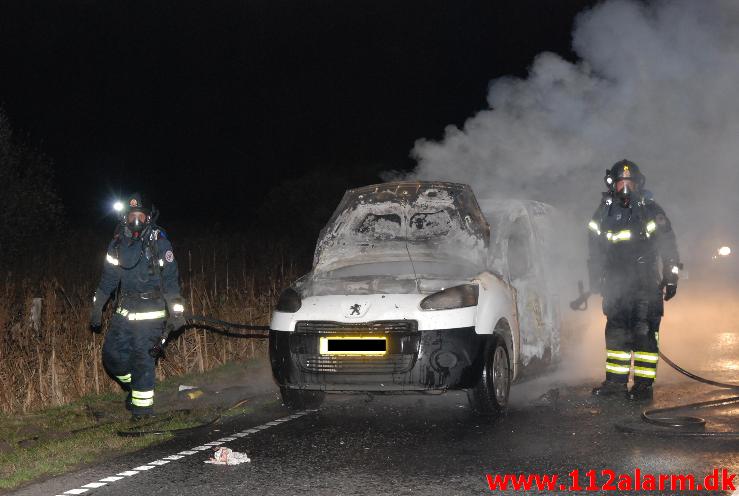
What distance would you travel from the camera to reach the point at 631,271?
835 cm

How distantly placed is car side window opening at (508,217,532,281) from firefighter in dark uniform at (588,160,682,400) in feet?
3.24

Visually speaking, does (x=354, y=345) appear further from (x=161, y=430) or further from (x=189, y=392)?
(x=189, y=392)

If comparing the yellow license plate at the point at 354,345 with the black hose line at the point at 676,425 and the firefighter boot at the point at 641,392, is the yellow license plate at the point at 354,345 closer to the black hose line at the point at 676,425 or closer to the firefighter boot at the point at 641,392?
the black hose line at the point at 676,425

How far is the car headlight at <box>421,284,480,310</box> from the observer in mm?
6691

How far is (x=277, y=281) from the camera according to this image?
1434cm

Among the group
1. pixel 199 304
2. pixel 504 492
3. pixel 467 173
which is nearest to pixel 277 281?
pixel 199 304

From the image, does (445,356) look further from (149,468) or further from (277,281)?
(277,281)

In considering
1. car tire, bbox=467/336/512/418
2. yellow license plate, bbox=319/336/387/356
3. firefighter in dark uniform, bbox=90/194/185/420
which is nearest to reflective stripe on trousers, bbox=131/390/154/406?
firefighter in dark uniform, bbox=90/194/185/420

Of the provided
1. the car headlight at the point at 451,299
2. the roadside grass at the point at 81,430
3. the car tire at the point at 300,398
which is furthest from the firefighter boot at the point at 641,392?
the roadside grass at the point at 81,430

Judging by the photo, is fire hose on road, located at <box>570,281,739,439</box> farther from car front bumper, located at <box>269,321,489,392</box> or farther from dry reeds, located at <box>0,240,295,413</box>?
dry reeds, located at <box>0,240,295,413</box>

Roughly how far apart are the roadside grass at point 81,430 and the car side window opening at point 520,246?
112 inches

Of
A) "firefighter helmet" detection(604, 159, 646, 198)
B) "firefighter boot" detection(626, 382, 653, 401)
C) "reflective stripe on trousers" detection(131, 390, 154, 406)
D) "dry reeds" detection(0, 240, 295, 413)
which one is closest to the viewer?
"reflective stripe on trousers" detection(131, 390, 154, 406)

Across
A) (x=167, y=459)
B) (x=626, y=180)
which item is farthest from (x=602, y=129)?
(x=167, y=459)

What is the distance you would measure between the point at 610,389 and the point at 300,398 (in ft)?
9.78
